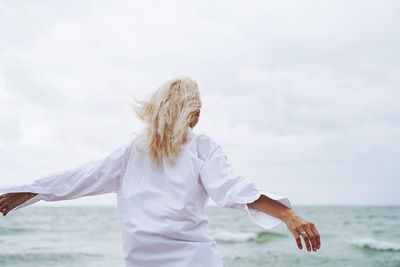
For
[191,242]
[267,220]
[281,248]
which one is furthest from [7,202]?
[281,248]

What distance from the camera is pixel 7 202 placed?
2.36 m

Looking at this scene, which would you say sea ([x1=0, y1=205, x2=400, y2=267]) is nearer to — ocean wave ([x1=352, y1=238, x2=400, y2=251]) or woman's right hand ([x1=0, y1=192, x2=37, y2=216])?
ocean wave ([x1=352, y1=238, x2=400, y2=251])

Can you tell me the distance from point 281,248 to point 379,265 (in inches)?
148

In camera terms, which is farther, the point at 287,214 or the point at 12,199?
the point at 12,199

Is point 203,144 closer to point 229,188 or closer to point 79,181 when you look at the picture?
point 229,188

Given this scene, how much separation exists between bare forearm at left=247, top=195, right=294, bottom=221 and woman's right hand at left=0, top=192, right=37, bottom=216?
120 centimetres

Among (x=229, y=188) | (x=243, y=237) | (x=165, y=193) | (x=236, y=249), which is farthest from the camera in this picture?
(x=243, y=237)

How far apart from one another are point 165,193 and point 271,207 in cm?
54

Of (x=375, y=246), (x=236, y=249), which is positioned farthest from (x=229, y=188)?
(x=375, y=246)

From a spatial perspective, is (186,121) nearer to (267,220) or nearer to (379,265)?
(267,220)

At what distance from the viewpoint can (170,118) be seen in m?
2.29

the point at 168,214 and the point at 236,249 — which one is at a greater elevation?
the point at 168,214

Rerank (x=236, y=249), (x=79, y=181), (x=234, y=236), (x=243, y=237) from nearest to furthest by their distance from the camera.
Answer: (x=79, y=181) < (x=236, y=249) < (x=243, y=237) < (x=234, y=236)

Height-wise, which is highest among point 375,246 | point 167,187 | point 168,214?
point 167,187
